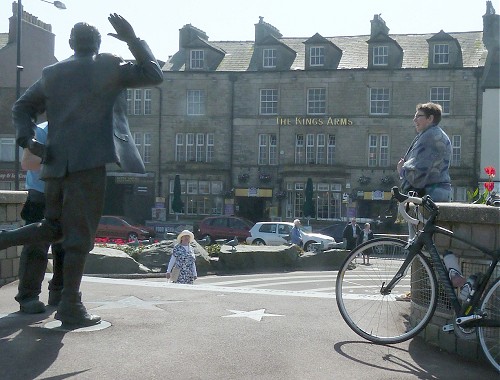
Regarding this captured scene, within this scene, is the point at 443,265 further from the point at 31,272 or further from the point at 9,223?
the point at 9,223

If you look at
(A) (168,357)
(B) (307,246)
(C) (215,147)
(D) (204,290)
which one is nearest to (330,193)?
(C) (215,147)

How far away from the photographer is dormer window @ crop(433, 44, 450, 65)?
1785 inches

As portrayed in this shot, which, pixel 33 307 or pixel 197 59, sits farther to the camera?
pixel 197 59

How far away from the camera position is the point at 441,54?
4550cm

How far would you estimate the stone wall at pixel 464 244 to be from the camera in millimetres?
4887

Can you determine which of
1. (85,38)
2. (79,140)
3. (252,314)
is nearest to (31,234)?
(79,140)

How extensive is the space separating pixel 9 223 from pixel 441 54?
41.1m

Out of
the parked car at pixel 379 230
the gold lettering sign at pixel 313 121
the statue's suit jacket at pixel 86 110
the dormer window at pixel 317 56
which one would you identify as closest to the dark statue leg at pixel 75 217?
the statue's suit jacket at pixel 86 110

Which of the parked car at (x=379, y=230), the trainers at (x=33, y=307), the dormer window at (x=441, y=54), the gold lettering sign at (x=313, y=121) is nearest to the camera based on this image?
the trainers at (x=33, y=307)

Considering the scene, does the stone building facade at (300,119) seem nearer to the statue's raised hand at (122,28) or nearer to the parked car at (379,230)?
the parked car at (379,230)

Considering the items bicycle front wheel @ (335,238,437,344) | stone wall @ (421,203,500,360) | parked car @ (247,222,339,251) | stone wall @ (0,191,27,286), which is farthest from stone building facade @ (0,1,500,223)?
stone wall @ (421,203,500,360)

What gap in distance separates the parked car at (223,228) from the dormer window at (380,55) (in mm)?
14521

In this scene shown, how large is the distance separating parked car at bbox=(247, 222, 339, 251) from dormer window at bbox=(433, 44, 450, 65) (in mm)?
16463

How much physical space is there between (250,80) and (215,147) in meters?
4.85
